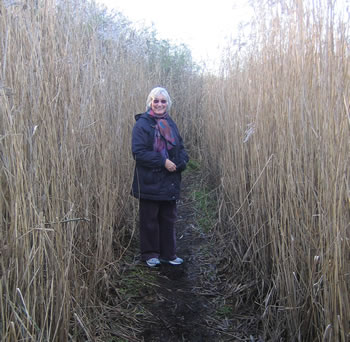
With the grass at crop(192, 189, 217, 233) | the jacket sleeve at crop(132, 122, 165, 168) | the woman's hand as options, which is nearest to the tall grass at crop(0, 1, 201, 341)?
the jacket sleeve at crop(132, 122, 165, 168)

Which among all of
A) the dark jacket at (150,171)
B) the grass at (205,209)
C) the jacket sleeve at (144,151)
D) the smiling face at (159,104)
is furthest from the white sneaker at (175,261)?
the smiling face at (159,104)

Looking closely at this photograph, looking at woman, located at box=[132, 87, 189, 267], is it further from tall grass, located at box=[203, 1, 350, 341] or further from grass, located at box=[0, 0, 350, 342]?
tall grass, located at box=[203, 1, 350, 341]

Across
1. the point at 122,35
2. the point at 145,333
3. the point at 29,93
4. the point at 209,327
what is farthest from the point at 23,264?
the point at 122,35

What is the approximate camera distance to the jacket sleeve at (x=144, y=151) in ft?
8.59

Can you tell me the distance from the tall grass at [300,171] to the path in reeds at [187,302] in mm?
199

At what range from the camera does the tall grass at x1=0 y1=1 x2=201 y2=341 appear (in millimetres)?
1129

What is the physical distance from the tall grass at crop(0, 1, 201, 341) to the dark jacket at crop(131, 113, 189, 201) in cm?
39

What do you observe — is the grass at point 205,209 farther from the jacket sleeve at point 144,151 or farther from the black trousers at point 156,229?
the jacket sleeve at point 144,151

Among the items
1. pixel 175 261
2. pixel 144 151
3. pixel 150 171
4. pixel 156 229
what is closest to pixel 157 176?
pixel 150 171

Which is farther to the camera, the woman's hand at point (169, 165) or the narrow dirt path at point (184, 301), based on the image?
the woman's hand at point (169, 165)

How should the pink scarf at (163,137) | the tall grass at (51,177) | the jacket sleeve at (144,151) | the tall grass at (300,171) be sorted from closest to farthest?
the tall grass at (51,177) → the tall grass at (300,171) → the jacket sleeve at (144,151) → the pink scarf at (163,137)

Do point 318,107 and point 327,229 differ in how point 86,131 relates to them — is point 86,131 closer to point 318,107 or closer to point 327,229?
point 318,107

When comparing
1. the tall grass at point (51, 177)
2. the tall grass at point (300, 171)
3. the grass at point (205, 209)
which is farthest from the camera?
the grass at point (205, 209)

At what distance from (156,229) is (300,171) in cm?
144
